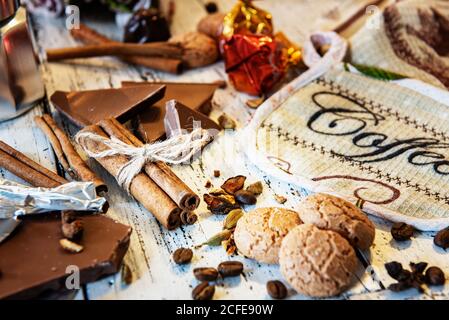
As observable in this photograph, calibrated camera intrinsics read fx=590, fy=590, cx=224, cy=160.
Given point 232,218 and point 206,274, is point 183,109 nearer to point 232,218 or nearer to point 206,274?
point 232,218

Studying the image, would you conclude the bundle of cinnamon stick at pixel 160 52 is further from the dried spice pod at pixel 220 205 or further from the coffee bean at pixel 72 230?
the coffee bean at pixel 72 230

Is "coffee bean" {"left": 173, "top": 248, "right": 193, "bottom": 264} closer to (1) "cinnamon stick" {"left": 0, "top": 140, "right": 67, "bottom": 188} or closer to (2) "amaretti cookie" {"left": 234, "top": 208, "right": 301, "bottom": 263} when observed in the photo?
(2) "amaretti cookie" {"left": 234, "top": 208, "right": 301, "bottom": 263}

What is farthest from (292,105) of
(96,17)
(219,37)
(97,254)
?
(96,17)

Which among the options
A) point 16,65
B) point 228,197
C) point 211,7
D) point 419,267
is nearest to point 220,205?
point 228,197

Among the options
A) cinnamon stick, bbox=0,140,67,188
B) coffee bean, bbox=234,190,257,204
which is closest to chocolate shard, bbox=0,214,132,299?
cinnamon stick, bbox=0,140,67,188

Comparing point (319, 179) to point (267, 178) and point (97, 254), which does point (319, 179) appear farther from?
point (97, 254)

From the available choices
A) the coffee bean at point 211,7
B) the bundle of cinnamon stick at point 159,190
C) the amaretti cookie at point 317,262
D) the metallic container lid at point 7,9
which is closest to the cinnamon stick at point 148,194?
the bundle of cinnamon stick at point 159,190
